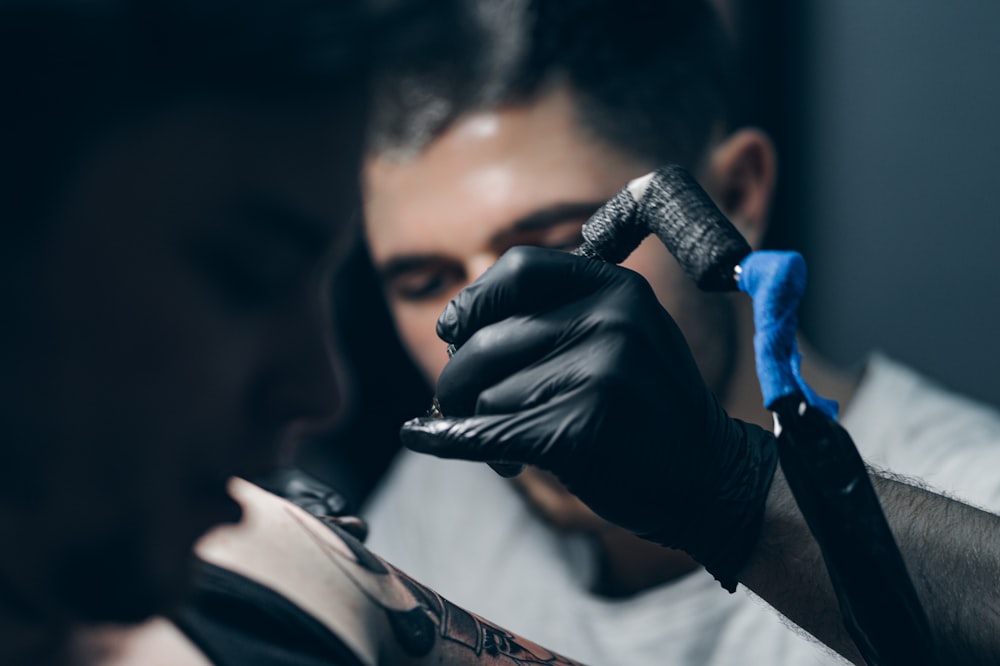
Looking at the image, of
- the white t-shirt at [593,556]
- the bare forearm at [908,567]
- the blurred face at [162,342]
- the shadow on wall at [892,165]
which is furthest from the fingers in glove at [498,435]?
the shadow on wall at [892,165]

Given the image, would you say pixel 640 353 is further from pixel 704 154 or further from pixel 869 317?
pixel 869 317

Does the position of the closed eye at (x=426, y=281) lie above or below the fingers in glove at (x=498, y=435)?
below

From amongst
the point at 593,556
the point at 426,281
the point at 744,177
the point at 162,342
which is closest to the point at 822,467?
the point at 162,342

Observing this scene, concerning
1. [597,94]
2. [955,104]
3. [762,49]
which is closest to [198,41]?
[597,94]

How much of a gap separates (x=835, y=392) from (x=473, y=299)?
3.22ft

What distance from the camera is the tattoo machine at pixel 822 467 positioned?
0.76 metres

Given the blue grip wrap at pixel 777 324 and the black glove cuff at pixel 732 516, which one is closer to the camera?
the blue grip wrap at pixel 777 324

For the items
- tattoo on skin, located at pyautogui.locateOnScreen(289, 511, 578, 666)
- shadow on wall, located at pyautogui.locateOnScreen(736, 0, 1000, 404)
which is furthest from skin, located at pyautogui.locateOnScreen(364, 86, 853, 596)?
shadow on wall, located at pyautogui.locateOnScreen(736, 0, 1000, 404)

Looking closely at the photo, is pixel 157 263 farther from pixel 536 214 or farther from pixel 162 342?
pixel 536 214

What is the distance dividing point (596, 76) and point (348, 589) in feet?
3.02

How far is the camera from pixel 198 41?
591 millimetres

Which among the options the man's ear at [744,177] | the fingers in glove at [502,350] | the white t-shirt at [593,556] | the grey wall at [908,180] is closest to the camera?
the fingers in glove at [502,350]

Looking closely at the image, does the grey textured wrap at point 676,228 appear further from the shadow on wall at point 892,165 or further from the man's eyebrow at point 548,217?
the shadow on wall at point 892,165

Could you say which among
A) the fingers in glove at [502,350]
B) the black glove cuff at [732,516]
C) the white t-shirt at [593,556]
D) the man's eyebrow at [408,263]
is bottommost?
the white t-shirt at [593,556]
